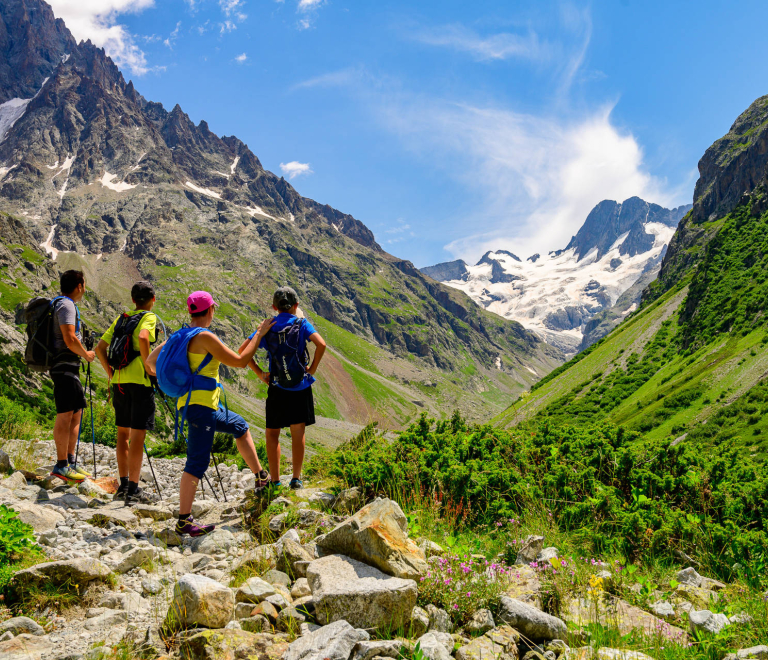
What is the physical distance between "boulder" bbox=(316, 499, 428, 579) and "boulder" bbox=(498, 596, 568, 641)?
2.98 ft

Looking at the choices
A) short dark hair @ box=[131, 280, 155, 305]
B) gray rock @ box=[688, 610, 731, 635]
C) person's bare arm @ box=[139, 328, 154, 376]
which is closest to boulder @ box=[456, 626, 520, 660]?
gray rock @ box=[688, 610, 731, 635]

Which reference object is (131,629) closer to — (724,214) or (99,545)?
(99,545)

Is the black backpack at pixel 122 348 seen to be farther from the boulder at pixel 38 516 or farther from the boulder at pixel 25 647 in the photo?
the boulder at pixel 25 647

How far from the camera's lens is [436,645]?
360 cm

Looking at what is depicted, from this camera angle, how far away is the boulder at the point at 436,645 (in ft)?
11.5

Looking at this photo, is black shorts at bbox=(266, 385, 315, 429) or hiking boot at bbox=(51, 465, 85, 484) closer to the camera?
black shorts at bbox=(266, 385, 315, 429)

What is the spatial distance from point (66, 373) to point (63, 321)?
103 centimetres

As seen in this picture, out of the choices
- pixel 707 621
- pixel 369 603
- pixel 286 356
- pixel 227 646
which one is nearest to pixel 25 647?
pixel 227 646

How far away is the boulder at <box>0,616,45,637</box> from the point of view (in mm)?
3746

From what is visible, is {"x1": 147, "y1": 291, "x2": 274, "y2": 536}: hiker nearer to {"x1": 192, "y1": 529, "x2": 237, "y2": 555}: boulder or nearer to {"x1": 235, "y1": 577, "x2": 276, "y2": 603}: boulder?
{"x1": 192, "y1": 529, "x2": 237, "y2": 555}: boulder

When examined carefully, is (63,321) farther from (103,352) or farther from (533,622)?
(533,622)

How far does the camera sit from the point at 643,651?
3.84m

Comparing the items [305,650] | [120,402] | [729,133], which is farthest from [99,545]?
[729,133]

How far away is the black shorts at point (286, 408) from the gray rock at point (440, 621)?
4.04 meters
